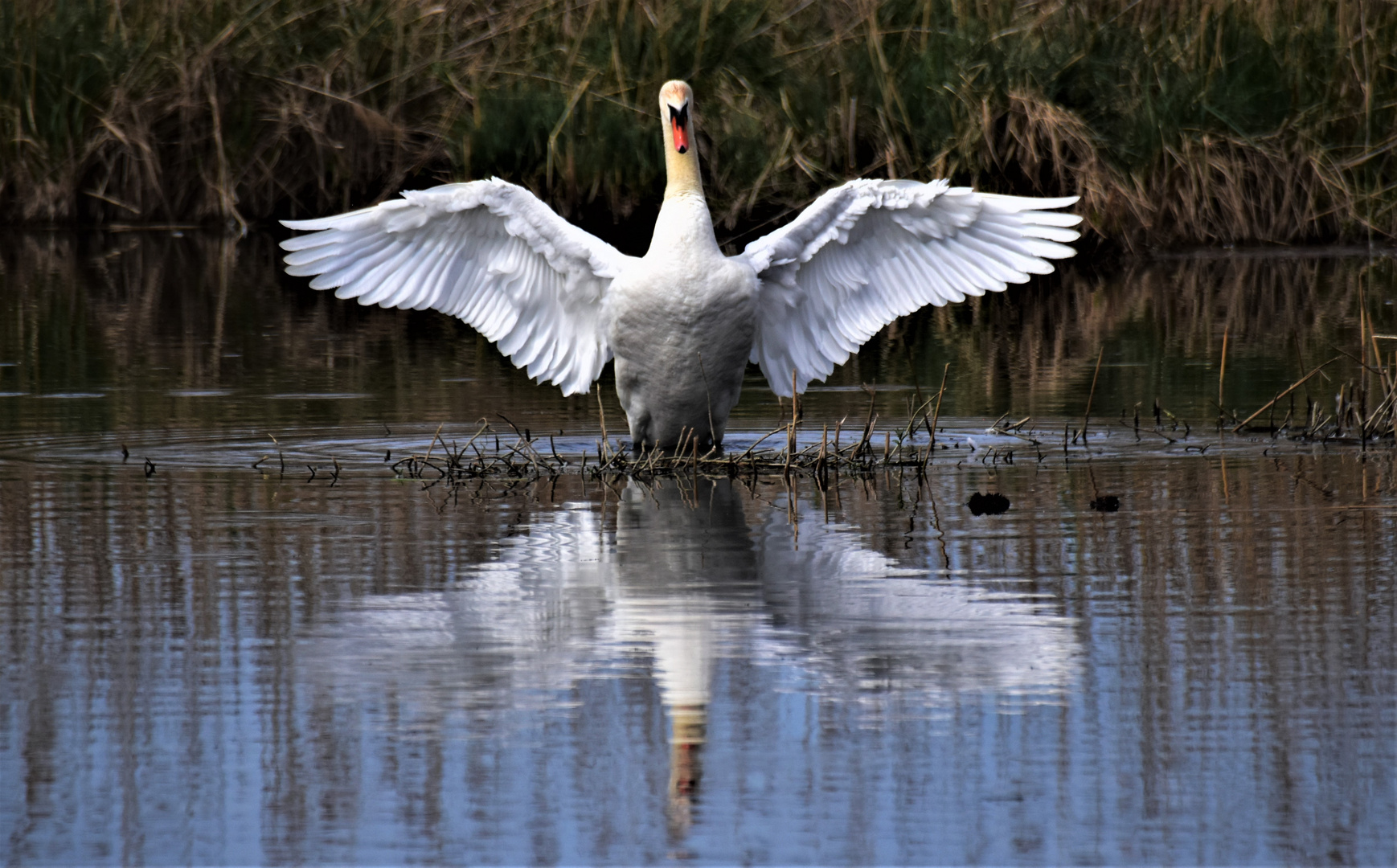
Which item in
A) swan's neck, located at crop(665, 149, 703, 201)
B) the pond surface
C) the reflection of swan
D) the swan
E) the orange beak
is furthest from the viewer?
the orange beak

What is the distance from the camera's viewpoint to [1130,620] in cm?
541

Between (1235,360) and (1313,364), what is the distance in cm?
48

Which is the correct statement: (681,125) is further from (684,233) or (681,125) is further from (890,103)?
(890,103)

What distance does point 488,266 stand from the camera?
9336 mm

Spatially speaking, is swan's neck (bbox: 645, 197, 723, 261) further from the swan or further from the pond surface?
the pond surface

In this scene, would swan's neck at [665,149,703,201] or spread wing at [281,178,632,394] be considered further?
spread wing at [281,178,632,394]

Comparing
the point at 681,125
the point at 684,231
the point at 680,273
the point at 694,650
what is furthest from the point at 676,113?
the point at 694,650

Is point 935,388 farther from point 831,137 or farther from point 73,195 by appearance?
point 73,195

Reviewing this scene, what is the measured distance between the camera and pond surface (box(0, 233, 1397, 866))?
3977mm

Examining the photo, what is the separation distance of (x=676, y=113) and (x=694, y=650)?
4394 millimetres

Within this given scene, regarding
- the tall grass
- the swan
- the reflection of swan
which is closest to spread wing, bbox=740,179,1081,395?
the swan

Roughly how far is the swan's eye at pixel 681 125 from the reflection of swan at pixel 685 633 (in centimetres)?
258

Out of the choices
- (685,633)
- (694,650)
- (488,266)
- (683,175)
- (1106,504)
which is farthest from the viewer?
(488,266)

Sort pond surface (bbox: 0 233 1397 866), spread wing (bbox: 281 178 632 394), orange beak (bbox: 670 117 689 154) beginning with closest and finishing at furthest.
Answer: pond surface (bbox: 0 233 1397 866) < orange beak (bbox: 670 117 689 154) < spread wing (bbox: 281 178 632 394)
